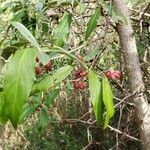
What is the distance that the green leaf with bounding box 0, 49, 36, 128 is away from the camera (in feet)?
2.08

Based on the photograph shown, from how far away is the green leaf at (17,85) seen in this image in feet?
2.08

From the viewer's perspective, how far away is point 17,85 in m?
0.64

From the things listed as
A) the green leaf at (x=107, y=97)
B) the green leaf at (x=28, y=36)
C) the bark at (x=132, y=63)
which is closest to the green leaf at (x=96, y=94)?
the green leaf at (x=107, y=97)

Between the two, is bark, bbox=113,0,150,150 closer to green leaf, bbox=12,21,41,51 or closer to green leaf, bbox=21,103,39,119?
green leaf, bbox=21,103,39,119

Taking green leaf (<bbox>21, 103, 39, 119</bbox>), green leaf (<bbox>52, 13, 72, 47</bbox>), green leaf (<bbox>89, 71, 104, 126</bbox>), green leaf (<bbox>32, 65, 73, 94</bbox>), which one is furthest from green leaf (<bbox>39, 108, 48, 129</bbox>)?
green leaf (<bbox>89, 71, 104, 126</bbox>)

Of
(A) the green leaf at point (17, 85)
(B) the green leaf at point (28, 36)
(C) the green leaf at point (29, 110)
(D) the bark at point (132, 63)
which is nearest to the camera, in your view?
(A) the green leaf at point (17, 85)

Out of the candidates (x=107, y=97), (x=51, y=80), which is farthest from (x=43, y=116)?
(x=107, y=97)

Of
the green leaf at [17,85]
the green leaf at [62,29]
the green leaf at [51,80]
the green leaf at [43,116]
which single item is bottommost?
the green leaf at [43,116]

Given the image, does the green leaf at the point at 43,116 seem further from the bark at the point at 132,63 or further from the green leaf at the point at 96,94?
the green leaf at the point at 96,94

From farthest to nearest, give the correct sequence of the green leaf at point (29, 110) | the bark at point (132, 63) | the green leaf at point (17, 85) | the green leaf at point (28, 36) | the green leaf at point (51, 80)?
the green leaf at point (29, 110) → the bark at point (132, 63) → the green leaf at point (51, 80) → the green leaf at point (28, 36) → the green leaf at point (17, 85)

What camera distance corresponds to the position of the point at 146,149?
4.04 ft

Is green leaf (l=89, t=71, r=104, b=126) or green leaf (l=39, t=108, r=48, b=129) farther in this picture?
green leaf (l=39, t=108, r=48, b=129)

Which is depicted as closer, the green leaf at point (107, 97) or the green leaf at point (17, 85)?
the green leaf at point (17, 85)

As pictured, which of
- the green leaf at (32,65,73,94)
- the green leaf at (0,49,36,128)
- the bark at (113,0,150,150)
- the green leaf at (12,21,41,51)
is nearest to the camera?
the green leaf at (0,49,36,128)
